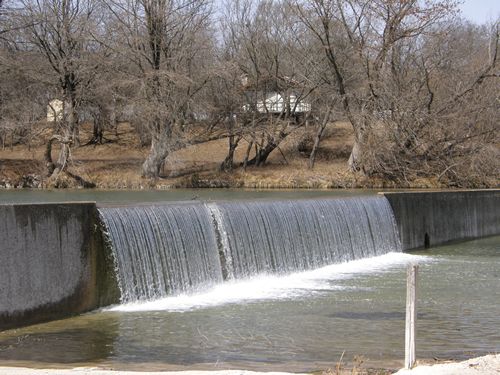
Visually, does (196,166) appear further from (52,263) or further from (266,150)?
(52,263)

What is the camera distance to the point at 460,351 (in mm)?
9289

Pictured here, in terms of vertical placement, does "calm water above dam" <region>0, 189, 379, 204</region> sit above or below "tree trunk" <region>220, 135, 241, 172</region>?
below

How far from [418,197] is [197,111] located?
1426cm

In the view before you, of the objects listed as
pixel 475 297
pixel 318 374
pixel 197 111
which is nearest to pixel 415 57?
pixel 197 111

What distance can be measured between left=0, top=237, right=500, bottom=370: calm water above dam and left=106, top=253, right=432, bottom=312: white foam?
0.06ft

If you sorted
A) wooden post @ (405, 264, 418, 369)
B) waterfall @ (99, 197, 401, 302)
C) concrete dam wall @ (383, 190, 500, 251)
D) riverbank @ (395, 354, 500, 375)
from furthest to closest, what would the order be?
1. concrete dam wall @ (383, 190, 500, 251)
2. waterfall @ (99, 197, 401, 302)
3. wooden post @ (405, 264, 418, 369)
4. riverbank @ (395, 354, 500, 375)

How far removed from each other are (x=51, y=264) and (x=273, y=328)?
2.91 m

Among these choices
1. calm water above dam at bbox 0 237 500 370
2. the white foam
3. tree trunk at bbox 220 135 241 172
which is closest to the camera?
calm water above dam at bbox 0 237 500 370

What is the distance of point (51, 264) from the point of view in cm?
1095

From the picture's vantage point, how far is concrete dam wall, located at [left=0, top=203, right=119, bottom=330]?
10289 mm

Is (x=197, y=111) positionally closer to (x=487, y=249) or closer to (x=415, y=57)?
(x=415, y=57)

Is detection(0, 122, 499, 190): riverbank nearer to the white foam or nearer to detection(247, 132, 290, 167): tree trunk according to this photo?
detection(247, 132, 290, 167): tree trunk

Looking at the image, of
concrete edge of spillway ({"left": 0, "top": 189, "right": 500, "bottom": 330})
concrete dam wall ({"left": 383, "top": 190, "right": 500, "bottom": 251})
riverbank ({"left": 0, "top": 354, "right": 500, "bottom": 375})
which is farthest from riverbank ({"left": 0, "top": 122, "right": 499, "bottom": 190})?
riverbank ({"left": 0, "top": 354, "right": 500, "bottom": 375})

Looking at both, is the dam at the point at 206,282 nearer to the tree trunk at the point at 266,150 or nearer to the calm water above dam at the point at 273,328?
the calm water above dam at the point at 273,328
